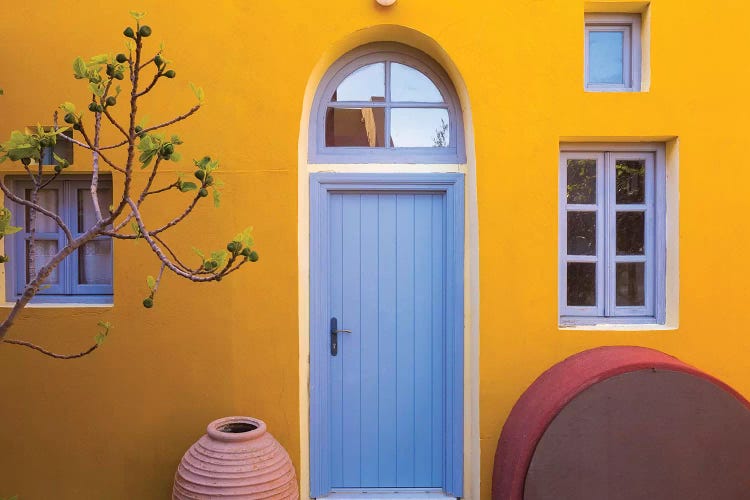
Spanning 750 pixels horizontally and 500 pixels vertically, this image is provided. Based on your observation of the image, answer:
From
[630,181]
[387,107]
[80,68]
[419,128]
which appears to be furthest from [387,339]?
[80,68]

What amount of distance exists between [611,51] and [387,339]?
7.63 feet

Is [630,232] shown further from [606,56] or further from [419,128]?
[419,128]

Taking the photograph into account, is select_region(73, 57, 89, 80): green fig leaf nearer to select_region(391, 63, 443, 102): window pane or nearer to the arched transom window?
the arched transom window

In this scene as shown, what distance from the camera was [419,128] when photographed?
4.09 metres

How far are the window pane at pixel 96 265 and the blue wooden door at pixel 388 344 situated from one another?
141 cm

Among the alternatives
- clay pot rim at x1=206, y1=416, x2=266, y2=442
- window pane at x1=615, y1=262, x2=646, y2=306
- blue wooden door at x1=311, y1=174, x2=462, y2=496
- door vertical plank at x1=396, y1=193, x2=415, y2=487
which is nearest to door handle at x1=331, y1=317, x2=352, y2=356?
blue wooden door at x1=311, y1=174, x2=462, y2=496

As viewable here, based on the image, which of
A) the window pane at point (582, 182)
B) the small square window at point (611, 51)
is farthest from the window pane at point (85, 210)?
the small square window at point (611, 51)

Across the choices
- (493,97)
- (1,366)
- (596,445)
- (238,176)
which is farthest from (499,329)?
(1,366)

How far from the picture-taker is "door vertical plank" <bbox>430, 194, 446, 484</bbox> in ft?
13.2

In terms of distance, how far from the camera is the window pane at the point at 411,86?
4086mm

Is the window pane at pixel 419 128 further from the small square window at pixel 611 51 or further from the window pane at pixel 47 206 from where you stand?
the window pane at pixel 47 206

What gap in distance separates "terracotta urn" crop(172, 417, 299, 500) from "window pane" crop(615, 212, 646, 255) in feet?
7.98

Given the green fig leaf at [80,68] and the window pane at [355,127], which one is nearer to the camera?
the green fig leaf at [80,68]

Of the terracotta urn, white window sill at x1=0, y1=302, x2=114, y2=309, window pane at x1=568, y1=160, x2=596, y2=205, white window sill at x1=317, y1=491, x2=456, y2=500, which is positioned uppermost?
window pane at x1=568, y1=160, x2=596, y2=205
